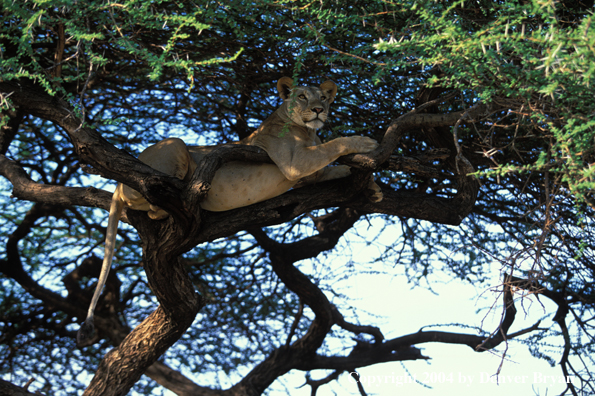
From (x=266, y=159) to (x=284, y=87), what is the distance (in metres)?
0.72

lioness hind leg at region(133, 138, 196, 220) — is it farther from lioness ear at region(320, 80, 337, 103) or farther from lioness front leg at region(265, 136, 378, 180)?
lioness ear at region(320, 80, 337, 103)

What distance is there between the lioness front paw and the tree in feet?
0.32

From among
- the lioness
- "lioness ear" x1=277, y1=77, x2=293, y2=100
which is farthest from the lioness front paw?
"lioness ear" x1=277, y1=77, x2=293, y2=100

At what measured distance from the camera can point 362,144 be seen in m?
3.60

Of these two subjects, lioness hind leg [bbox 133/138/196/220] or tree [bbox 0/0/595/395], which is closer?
tree [bbox 0/0/595/395]

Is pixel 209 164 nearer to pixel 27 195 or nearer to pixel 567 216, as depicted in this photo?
pixel 27 195

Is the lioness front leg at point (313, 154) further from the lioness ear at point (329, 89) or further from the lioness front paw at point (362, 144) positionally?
the lioness ear at point (329, 89)

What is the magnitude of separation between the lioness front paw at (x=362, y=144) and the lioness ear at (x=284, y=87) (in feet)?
2.56

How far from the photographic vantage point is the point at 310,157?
3.64 metres

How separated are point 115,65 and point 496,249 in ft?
13.9

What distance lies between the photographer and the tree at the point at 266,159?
280 centimetres

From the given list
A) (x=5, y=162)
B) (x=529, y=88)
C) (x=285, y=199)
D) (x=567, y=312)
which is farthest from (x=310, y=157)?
(x=567, y=312)

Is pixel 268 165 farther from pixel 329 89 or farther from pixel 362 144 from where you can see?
pixel 329 89

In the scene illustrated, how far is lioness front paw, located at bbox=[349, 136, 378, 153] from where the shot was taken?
3590mm
